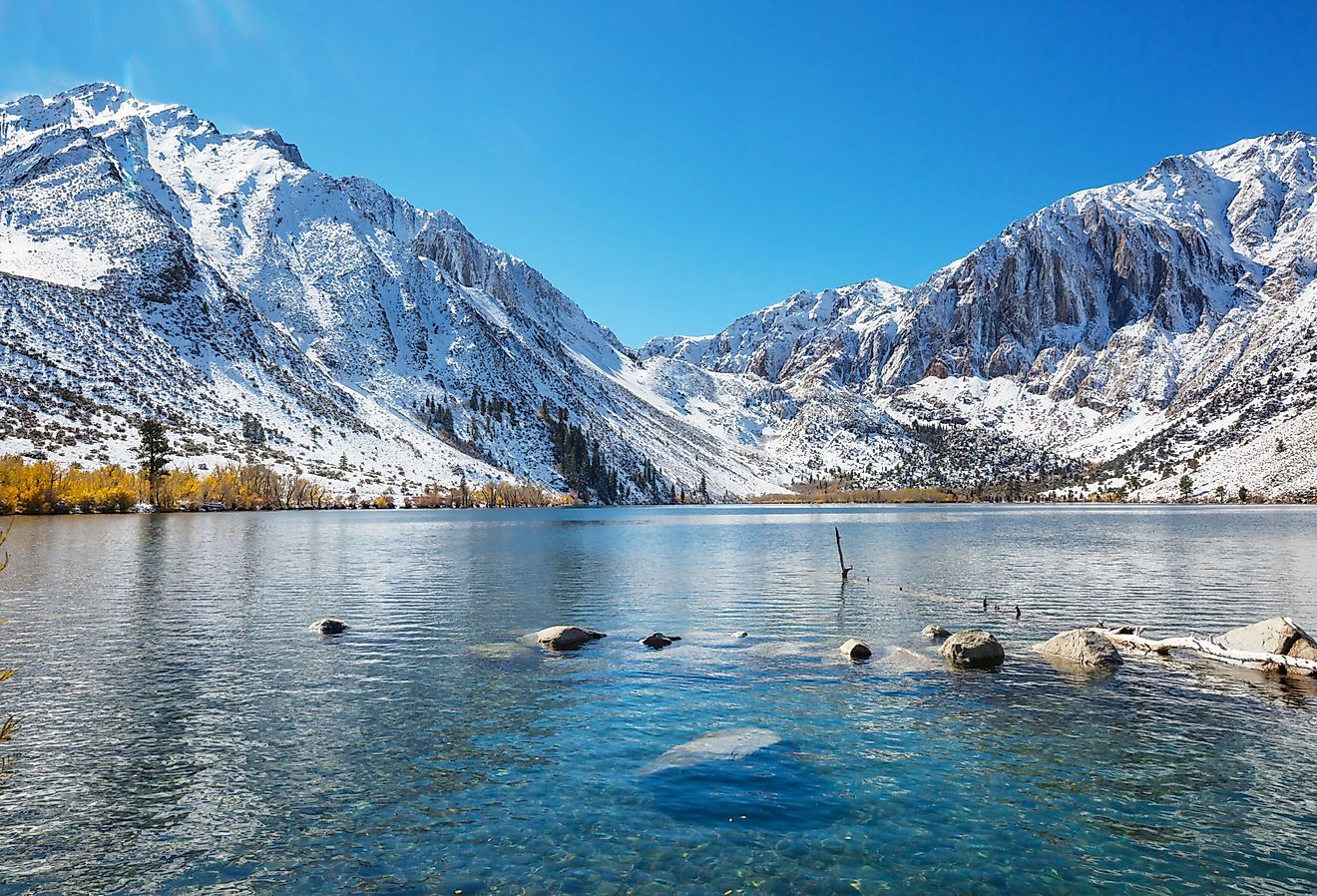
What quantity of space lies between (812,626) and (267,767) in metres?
28.9

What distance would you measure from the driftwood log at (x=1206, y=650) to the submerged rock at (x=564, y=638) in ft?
78.6

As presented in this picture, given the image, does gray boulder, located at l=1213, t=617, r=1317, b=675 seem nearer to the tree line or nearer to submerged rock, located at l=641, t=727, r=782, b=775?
submerged rock, located at l=641, t=727, r=782, b=775

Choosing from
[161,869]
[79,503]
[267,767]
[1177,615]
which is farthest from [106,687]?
[79,503]

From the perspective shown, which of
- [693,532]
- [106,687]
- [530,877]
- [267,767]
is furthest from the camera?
[693,532]

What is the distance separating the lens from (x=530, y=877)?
14891 millimetres

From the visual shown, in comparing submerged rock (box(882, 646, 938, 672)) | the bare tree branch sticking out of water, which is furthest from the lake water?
the bare tree branch sticking out of water

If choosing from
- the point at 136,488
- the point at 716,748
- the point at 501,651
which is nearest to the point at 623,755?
the point at 716,748

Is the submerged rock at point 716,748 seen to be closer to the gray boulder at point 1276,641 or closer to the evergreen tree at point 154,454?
the gray boulder at point 1276,641

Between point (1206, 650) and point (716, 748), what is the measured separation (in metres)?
25.5

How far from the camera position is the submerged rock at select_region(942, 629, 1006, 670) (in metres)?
32.8

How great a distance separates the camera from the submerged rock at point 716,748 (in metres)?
21.2

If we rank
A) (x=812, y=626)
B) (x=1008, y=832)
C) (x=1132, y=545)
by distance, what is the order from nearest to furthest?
1. (x=1008, y=832)
2. (x=812, y=626)
3. (x=1132, y=545)

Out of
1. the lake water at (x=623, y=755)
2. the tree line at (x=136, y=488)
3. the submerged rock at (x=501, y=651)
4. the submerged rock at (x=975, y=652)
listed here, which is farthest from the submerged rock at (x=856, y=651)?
the tree line at (x=136, y=488)

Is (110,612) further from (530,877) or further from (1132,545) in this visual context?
(1132,545)
